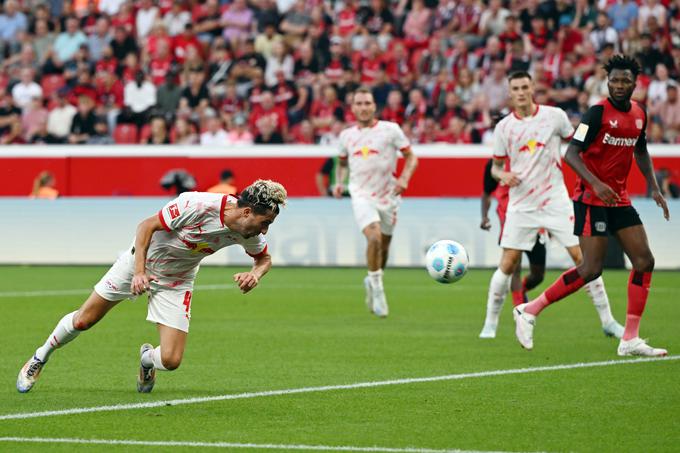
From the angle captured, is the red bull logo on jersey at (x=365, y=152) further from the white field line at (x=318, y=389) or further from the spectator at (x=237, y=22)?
the spectator at (x=237, y=22)

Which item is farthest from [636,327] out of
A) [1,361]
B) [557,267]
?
[557,267]

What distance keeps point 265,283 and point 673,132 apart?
27.6ft

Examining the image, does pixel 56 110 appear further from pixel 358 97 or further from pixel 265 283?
pixel 358 97

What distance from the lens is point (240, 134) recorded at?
25.9 metres

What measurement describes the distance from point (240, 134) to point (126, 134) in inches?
100

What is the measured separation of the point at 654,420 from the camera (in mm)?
8078

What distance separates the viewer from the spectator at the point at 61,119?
88.9 feet

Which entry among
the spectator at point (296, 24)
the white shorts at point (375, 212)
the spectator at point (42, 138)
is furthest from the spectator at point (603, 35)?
the spectator at point (42, 138)

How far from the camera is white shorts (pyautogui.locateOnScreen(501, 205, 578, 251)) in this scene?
1288 centimetres

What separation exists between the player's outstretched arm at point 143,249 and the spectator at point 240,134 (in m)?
16.9

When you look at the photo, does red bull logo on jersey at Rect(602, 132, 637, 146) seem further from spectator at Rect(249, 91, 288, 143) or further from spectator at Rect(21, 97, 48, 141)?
spectator at Rect(21, 97, 48, 141)

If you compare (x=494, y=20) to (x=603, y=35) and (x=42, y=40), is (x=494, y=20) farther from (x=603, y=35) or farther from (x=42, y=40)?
(x=42, y=40)

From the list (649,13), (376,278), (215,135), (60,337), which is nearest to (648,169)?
(376,278)

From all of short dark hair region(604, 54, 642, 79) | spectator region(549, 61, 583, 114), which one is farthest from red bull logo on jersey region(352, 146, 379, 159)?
spectator region(549, 61, 583, 114)
